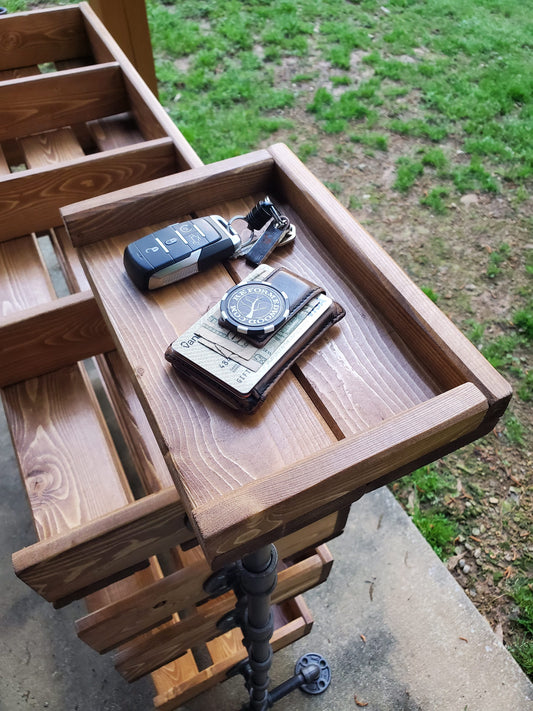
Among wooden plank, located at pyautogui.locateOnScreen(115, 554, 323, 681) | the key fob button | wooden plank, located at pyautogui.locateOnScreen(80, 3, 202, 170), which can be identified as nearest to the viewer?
the key fob button

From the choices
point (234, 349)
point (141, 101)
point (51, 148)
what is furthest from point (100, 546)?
point (51, 148)

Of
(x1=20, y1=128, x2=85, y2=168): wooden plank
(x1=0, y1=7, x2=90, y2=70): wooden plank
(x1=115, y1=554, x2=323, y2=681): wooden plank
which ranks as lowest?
(x1=115, y1=554, x2=323, y2=681): wooden plank

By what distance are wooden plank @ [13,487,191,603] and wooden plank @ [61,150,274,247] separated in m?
0.59

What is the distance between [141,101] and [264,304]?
54.9 inches

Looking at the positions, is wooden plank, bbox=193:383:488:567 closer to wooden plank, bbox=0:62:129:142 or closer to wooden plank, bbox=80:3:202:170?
wooden plank, bbox=80:3:202:170

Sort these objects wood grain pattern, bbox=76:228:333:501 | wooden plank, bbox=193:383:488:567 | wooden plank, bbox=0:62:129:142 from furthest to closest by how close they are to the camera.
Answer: wooden plank, bbox=0:62:129:142 → wood grain pattern, bbox=76:228:333:501 → wooden plank, bbox=193:383:488:567

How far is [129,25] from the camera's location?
257cm

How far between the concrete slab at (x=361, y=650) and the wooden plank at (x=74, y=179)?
1.19 metres

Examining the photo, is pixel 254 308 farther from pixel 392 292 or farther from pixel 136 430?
pixel 136 430

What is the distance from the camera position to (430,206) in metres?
3.44

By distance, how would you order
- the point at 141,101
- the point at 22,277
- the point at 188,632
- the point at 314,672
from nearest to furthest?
the point at 188,632
the point at 314,672
the point at 22,277
the point at 141,101

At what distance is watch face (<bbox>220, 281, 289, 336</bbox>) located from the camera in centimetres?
97

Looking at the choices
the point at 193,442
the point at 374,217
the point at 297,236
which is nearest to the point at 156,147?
the point at 297,236

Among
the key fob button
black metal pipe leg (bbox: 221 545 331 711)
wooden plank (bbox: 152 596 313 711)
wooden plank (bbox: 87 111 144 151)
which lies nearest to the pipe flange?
black metal pipe leg (bbox: 221 545 331 711)
